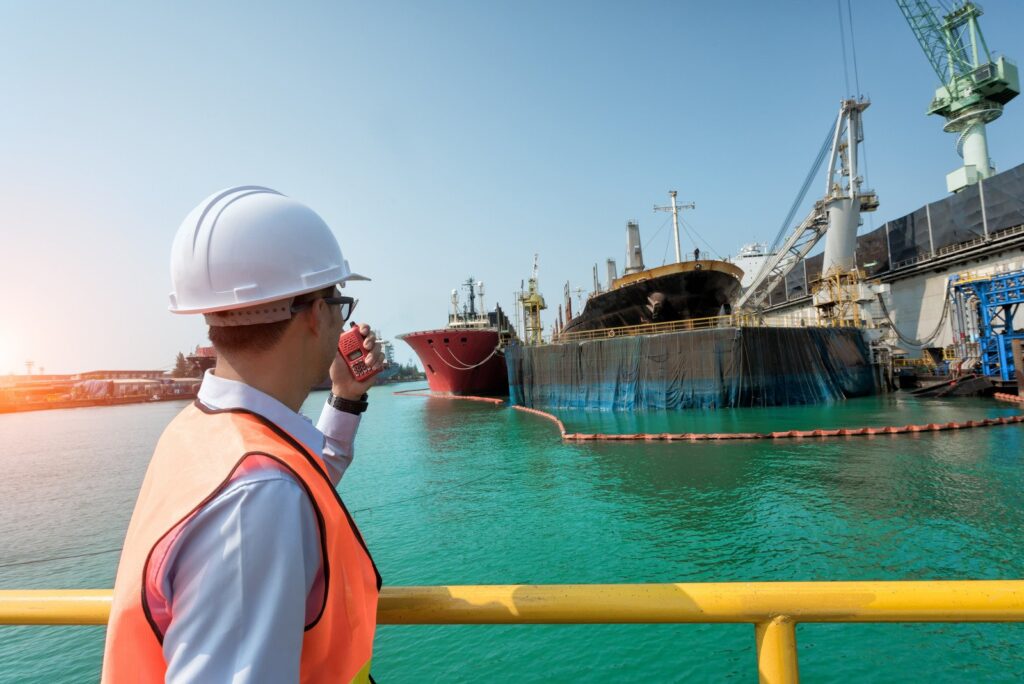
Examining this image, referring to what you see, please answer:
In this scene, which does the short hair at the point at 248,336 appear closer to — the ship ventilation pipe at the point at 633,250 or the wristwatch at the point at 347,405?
the wristwatch at the point at 347,405

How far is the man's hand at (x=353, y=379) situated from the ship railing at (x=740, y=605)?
2.29 ft

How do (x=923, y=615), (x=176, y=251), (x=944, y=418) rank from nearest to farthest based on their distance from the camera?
(x=176, y=251) → (x=923, y=615) → (x=944, y=418)

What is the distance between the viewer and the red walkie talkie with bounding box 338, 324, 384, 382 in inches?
67.0

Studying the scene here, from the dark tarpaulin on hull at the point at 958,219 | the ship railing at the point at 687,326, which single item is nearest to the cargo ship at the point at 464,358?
Result: the ship railing at the point at 687,326

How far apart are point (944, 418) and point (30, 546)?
2280 cm

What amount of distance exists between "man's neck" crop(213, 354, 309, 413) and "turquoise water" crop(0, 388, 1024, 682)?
12.3ft

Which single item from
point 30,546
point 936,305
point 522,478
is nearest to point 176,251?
point 522,478

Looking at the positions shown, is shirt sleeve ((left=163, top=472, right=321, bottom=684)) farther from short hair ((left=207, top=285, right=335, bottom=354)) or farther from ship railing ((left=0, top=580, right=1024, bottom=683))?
ship railing ((left=0, top=580, right=1024, bottom=683))

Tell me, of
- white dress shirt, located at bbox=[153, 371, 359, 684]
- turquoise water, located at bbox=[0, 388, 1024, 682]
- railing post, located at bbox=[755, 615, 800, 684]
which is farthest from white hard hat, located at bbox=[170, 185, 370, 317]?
turquoise water, located at bbox=[0, 388, 1024, 682]

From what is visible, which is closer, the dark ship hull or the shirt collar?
the shirt collar

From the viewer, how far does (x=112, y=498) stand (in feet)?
40.1

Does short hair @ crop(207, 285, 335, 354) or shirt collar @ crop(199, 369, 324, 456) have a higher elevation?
short hair @ crop(207, 285, 335, 354)

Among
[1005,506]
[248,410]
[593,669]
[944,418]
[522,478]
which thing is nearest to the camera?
[248,410]

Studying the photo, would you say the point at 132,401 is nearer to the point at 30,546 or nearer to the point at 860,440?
the point at 30,546
